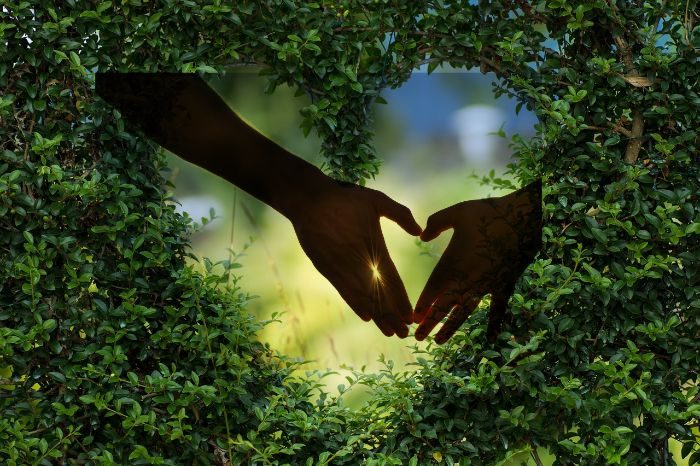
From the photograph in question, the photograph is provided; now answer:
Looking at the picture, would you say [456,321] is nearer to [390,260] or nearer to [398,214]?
[390,260]

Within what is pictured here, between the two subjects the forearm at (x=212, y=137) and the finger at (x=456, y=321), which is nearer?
the forearm at (x=212, y=137)

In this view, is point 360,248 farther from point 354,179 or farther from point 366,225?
point 354,179

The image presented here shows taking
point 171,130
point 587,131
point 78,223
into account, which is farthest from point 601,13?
point 78,223

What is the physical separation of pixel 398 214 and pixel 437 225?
165 mm

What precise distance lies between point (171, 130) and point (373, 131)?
0.80 metres

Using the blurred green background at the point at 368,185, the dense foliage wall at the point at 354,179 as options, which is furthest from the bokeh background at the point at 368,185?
the dense foliage wall at the point at 354,179

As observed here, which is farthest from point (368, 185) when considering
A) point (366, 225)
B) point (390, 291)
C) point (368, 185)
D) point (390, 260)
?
point (390, 291)

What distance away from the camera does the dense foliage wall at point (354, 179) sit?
9.70 ft

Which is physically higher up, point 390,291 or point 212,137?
point 212,137

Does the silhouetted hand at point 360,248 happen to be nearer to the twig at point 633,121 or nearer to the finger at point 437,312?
the finger at point 437,312

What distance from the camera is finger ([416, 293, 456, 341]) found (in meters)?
3.20

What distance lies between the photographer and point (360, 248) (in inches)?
125

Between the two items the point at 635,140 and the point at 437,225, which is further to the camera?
the point at 437,225

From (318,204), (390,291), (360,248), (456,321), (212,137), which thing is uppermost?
(212,137)
